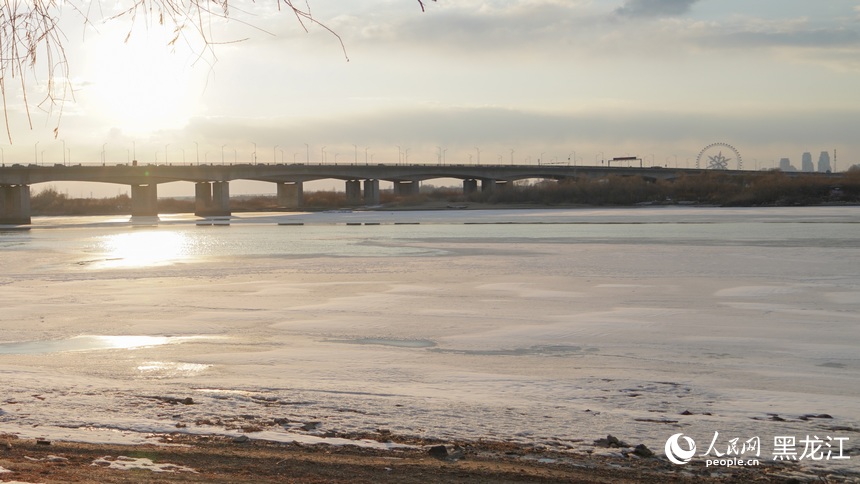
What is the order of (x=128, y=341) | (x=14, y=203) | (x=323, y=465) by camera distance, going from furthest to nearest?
1. (x=14, y=203)
2. (x=128, y=341)
3. (x=323, y=465)

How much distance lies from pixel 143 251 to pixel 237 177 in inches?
3315

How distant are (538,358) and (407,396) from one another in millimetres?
3298

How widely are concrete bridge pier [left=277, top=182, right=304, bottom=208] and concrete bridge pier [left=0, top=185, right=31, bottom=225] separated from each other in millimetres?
40163

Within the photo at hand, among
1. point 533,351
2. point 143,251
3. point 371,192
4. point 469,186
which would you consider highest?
point 469,186

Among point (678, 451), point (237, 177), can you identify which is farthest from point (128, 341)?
point (237, 177)

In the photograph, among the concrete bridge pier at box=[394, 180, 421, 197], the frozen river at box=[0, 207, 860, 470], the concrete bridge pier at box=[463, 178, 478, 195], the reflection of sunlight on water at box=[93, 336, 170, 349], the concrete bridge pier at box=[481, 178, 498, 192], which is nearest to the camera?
the frozen river at box=[0, 207, 860, 470]

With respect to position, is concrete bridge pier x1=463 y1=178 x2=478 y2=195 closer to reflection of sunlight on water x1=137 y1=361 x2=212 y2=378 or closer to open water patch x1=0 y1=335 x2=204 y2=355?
open water patch x1=0 y1=335 x2=204 y2=355

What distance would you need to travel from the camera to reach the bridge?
341 ft

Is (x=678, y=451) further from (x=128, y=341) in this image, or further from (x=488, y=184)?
(x=488, y=184)

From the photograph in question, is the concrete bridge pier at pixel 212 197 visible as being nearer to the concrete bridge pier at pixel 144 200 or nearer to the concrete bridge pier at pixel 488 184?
the concrete bridge pier at pixel 144 200

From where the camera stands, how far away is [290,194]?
445 ft

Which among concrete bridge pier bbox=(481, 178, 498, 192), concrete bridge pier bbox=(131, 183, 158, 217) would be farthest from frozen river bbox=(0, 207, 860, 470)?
concrete bridge pier bbox=(481, 178, 498, 192)

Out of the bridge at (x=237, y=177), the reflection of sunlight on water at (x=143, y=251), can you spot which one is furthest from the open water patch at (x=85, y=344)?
the bridge at (x=237, y=177)

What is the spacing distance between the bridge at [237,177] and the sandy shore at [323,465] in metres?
Result: 102
